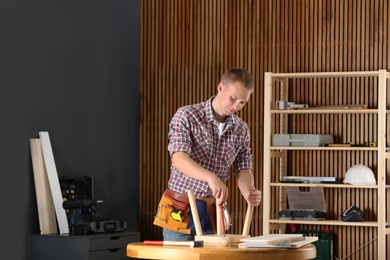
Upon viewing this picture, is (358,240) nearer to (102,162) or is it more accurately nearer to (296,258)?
(102,162)

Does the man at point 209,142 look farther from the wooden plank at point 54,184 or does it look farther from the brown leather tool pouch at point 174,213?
Result: the wooden plank at point 54,184

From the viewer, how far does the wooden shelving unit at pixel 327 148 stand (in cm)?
689

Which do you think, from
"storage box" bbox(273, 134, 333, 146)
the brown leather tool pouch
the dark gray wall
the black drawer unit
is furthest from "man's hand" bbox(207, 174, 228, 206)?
"storage box" bbox(273, 134, 333, 146)

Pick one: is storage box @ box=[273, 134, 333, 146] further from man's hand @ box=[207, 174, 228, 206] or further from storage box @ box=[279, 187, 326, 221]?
man's hand @ box=[207, 174, 228, 206]

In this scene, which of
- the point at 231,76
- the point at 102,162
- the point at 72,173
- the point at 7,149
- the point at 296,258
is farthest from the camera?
the point at 102,162

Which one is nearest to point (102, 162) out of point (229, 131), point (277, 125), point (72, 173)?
point (72, 173)

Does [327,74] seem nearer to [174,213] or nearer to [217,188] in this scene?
[174,213]

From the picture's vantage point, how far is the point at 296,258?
11.0 ft

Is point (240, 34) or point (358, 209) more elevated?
point (240, 34)

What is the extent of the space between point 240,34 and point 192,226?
3986 millimetres

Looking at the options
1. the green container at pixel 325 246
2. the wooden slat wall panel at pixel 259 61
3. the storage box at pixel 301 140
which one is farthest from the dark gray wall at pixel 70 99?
the green container at pixel 325 246

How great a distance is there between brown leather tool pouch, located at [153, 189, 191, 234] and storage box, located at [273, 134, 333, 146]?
3.29m

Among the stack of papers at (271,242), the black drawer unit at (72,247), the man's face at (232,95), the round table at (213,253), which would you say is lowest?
the black drawer unit at (72,247)

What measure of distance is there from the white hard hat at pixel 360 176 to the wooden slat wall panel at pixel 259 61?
0.87ft
